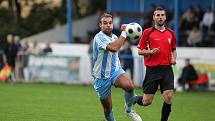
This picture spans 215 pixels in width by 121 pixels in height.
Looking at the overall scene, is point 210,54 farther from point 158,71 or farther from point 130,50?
point 158,71

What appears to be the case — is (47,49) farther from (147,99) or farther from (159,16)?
(159,16)

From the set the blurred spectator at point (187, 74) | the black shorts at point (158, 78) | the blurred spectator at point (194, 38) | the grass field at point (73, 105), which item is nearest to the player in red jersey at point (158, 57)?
the black shorts at point (158, 78)

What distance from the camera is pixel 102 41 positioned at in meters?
12.2

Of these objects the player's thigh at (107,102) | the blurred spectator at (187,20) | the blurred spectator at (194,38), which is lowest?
the blurred spectator at (194,38)

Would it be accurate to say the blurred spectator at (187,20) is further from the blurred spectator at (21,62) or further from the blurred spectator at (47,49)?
the blurred spectator at (21,62)

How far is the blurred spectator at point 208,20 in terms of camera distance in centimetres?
2860

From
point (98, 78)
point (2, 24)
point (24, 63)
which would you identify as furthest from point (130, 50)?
point (98, 78)

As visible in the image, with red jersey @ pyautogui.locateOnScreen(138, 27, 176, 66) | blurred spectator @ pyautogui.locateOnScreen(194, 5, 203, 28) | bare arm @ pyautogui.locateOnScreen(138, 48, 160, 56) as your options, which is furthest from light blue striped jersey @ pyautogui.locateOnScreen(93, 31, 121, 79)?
blurred spectator @ pyautogui.locateOnScreen(194, 5, 203, 28)

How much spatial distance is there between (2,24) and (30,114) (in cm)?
2142

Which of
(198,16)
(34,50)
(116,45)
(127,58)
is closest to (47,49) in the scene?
(34,50)

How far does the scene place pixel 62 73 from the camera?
27641mm

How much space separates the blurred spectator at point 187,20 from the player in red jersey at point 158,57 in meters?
15.8

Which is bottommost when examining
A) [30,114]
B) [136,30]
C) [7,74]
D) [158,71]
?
[7,74]

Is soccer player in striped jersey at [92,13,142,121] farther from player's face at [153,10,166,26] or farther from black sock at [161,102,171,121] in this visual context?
player's face at [153,10,166,26]
